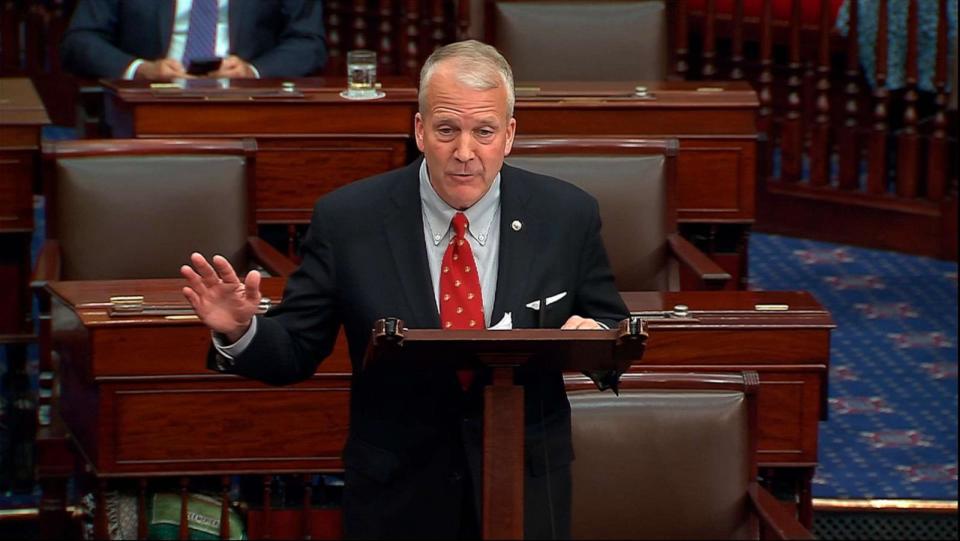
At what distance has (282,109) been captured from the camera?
4.28 meters

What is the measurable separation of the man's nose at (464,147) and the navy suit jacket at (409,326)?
0.11 m

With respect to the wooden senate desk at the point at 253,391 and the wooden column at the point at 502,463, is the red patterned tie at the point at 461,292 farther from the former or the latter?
the wooden senate desk at the point at 253,391

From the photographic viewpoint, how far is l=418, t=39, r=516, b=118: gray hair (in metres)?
2.21

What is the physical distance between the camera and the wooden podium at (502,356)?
74.8 inches

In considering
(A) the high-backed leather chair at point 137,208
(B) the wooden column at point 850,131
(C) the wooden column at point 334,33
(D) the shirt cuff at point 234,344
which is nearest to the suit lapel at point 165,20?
(A) the high-backed leather chair at point 137,208

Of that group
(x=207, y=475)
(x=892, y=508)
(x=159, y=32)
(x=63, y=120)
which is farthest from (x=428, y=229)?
(x=63, y=120)

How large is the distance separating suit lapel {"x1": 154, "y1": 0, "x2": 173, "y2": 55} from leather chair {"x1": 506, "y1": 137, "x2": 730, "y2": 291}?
1309 mm

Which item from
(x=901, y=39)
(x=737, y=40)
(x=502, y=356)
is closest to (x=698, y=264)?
(x=502, y=356)

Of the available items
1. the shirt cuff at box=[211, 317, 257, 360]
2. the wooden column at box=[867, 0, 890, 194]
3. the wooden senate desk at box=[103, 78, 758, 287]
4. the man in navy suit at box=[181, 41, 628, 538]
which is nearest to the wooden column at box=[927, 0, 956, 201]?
the wooden column at box=[867, 0, 890, 194]

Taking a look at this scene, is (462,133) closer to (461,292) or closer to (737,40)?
(461,292)

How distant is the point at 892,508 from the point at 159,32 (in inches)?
88.5

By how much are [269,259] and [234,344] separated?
1.54 m

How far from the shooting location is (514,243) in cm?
229

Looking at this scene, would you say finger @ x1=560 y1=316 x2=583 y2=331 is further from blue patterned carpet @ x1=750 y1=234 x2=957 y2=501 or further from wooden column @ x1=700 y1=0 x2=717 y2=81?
wooden column @ x1=700 y1=0 x2=717 y2=81
